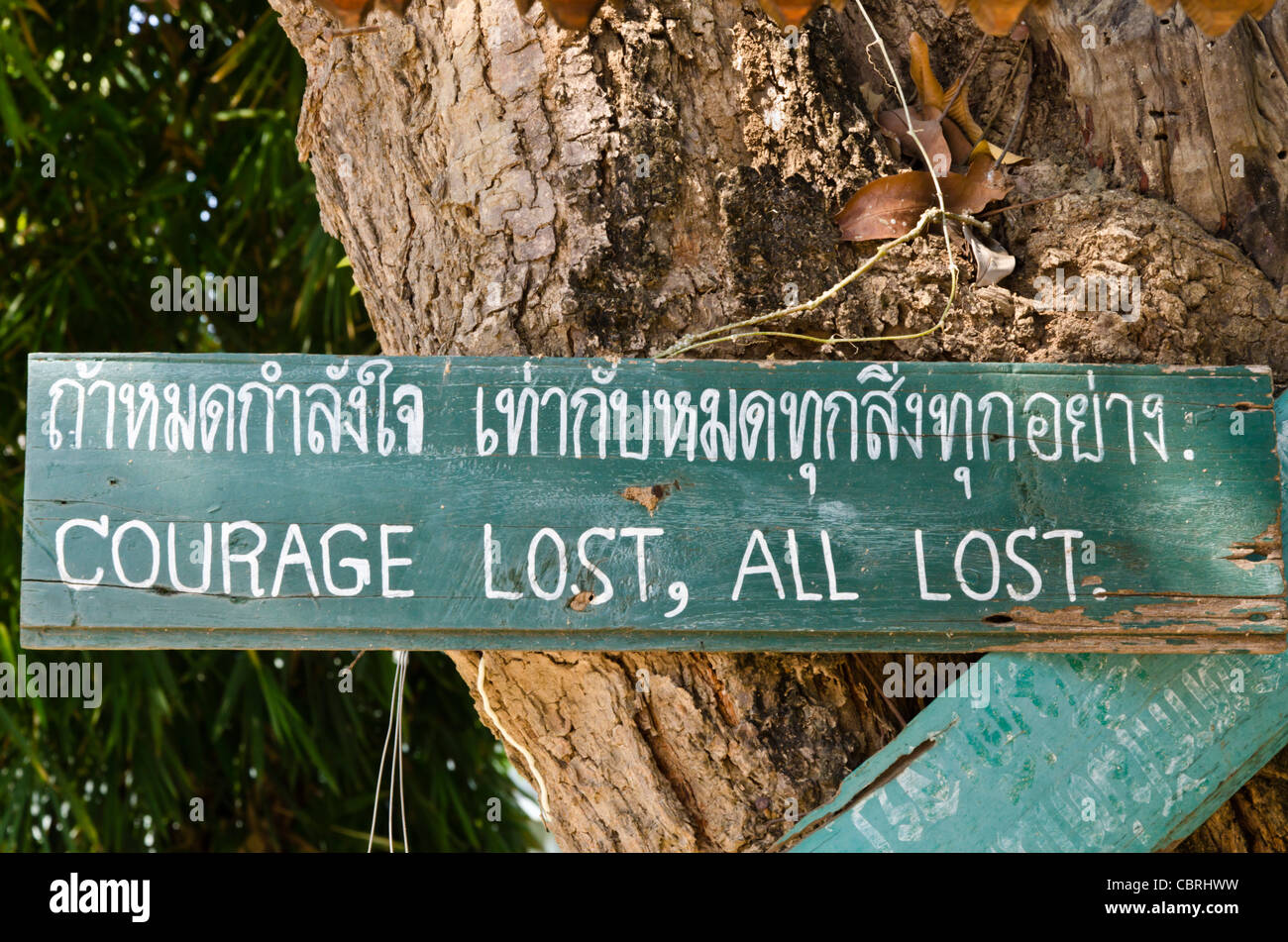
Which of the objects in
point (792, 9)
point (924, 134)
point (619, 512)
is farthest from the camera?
point (924, 134)

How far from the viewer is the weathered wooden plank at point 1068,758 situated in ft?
4.16

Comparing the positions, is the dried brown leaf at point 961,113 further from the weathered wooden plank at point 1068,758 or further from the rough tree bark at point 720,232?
the weathered wooden plank at point 1068,758

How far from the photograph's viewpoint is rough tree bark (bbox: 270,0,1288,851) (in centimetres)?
137

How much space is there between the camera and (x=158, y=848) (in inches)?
119
